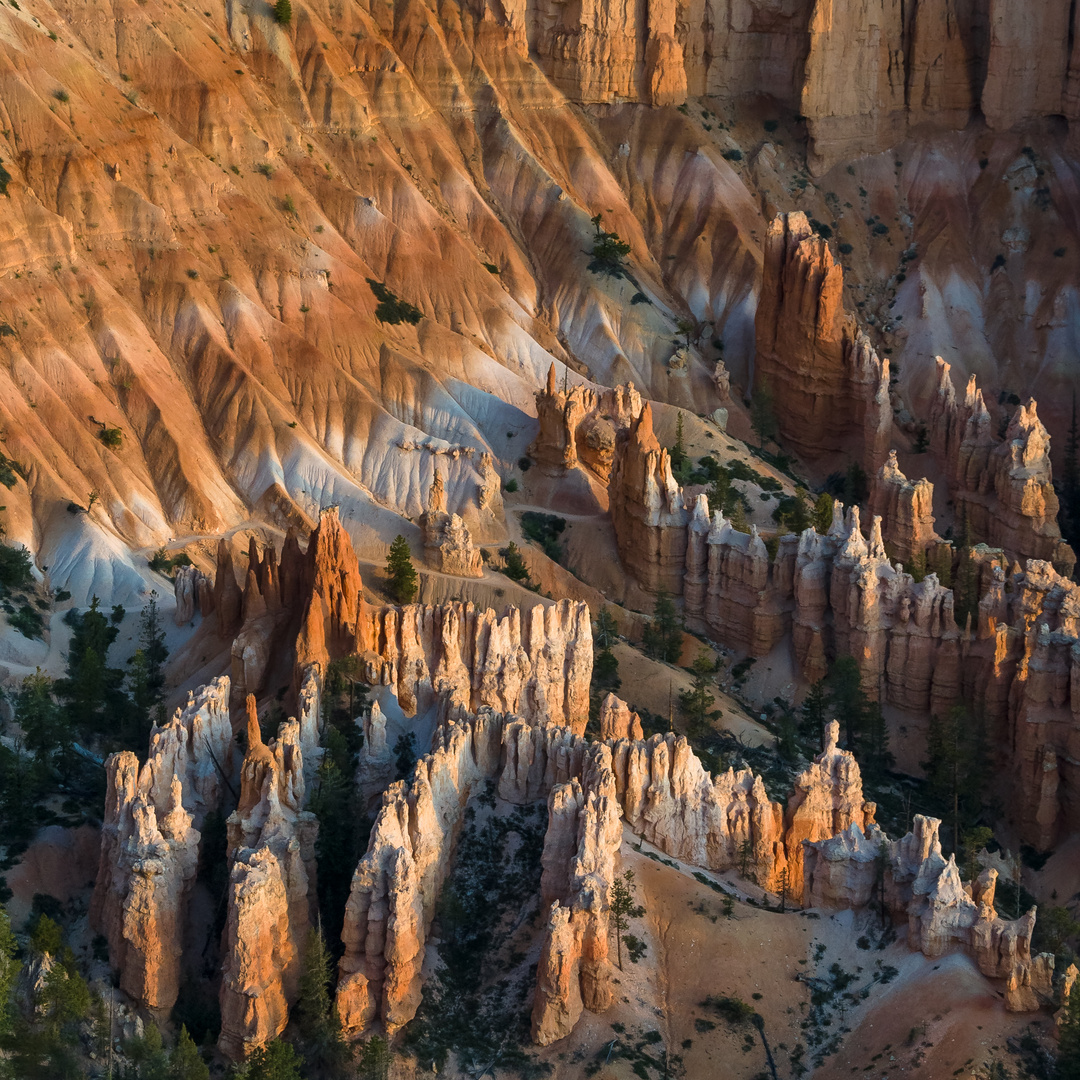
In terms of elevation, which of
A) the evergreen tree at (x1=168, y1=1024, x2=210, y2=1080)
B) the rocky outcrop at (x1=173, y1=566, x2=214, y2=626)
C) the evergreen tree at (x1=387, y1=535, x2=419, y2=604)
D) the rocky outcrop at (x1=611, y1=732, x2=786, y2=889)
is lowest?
the evergreen tree at (x1=168, y1=1024, x2=210, y2=1080)

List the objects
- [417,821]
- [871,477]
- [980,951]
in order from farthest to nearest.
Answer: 1. [871,477]
2. [417,821]
3. [980,951]

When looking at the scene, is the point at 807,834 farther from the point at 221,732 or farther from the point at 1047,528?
the point at 1047,528

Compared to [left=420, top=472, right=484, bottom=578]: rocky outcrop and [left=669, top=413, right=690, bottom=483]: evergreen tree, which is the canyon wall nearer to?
[left=669, top=413, right=690, bottom=483]: evergreen tree

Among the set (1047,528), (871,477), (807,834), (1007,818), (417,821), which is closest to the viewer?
(417,821)

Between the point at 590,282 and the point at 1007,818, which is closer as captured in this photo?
the point at 1007,818

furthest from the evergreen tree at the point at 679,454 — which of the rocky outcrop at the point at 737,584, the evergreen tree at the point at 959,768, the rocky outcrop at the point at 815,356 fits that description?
the evergreen tree at the point at 959,768

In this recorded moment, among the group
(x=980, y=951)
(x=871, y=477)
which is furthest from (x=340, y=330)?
(x=980, y=951)

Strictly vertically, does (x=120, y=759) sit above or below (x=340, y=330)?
below

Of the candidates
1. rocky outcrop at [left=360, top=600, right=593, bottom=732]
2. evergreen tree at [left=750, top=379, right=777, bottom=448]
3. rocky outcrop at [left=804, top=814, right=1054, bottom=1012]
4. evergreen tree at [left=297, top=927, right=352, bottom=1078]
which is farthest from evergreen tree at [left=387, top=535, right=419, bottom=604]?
evergreen tree at [left=750, top=379, right=777, bottom=448]
